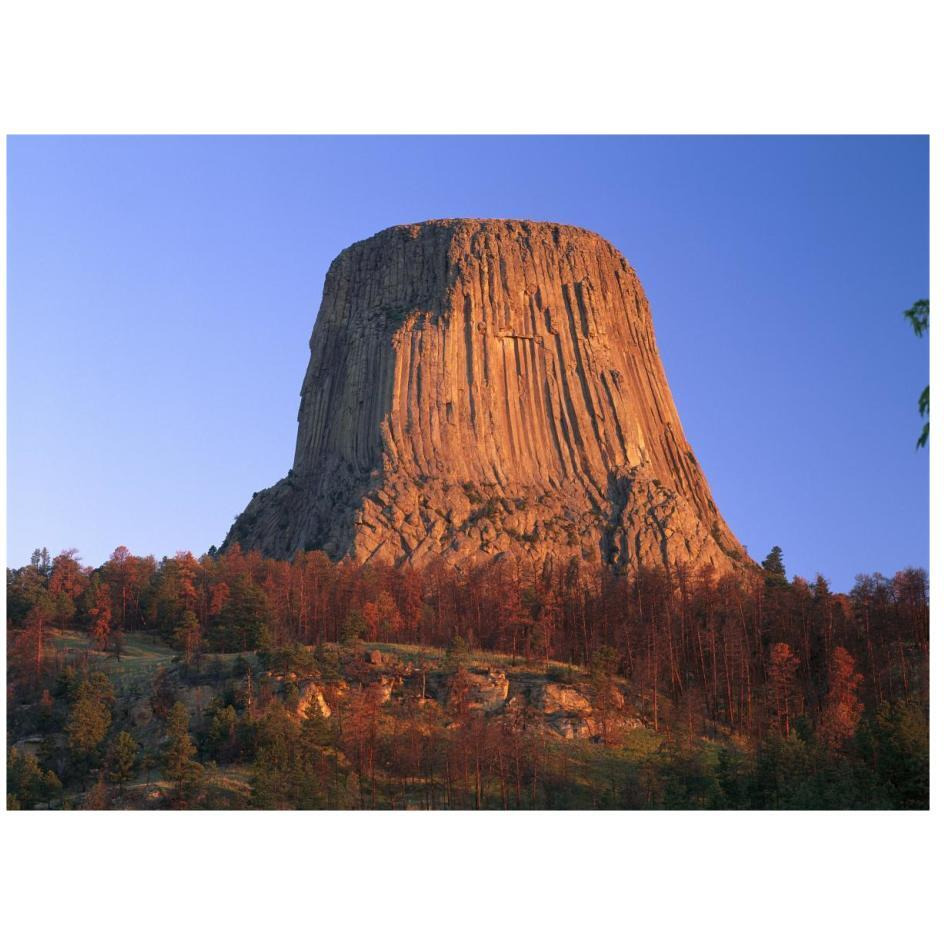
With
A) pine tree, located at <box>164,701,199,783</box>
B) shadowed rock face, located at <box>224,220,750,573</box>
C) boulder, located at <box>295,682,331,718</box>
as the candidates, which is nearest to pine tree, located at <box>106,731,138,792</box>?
pine tree, located at <box>164,701,199,783</box>

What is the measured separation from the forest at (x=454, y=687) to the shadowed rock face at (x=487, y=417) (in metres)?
10.8

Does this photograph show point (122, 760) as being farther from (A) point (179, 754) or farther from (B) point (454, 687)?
(B) point (454, 687)

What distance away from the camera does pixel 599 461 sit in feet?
364

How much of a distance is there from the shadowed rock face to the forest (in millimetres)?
10811

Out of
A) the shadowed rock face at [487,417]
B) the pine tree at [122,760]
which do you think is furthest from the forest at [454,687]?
the shadowed rock face at [487,417]

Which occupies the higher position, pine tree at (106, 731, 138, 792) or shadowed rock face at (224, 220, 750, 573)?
shadowed rock face at (224, 220, 750, 573)

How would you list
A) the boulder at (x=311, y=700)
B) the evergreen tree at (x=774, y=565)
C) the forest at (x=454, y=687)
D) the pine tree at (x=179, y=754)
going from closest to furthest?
the forest at (x=454, y=687)
the pine tree at (x=179, y=754)
the boulder at (x=311, y=700)
the evergreen tree at (x=774, y=565)

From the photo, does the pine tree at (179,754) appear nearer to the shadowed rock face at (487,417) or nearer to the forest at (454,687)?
the forest at (454,687)

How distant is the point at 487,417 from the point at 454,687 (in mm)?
46027

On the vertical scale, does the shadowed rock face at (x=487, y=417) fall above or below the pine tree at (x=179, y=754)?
above

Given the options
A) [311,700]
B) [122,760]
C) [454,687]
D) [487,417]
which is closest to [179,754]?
[122,760]

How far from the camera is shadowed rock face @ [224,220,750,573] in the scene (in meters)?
103

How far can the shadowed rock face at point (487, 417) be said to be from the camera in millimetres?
103188

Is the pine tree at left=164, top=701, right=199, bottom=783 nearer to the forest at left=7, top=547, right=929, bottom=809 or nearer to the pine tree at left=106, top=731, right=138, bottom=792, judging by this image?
the forest at left=7, top=547, right=929, bottom=809
